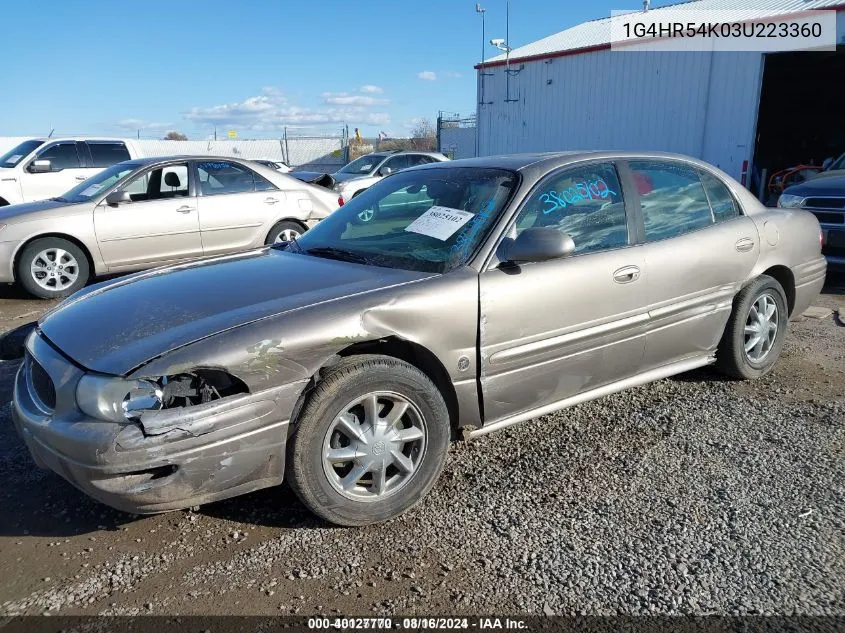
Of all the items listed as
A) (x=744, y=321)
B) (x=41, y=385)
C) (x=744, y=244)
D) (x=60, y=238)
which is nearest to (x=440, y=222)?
(x=41, y=385)

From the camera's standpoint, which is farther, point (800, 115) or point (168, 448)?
point (800, 115)

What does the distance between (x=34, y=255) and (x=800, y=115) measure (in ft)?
72.4

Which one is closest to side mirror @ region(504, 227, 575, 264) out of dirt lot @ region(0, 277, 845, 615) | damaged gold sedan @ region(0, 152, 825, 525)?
damaged gold sedan @ region(0, 152, 825, 525)

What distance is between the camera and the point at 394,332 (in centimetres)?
281

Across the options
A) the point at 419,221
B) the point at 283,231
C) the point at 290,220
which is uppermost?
the point at 419,221

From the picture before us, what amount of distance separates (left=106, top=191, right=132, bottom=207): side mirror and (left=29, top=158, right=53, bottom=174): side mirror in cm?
508

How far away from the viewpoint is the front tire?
2.64 m

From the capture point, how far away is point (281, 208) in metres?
8.32

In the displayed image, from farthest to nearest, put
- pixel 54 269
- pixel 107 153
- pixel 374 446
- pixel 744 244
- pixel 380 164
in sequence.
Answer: pixel 380 164, pixel 107 153, pixel 54 269, pixel 744 244, pixel 374 446

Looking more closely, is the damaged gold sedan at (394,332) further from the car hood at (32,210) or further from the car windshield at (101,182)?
the car windshield at (101,182)

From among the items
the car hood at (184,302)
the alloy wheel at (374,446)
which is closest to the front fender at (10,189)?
the car hood at (184,302)

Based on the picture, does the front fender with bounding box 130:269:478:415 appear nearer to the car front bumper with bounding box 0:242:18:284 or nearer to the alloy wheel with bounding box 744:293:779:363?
the alloy wheel with bounding box 744:293:779:363

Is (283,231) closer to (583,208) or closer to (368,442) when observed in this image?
(583,208)

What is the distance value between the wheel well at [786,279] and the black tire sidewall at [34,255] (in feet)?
22.5
